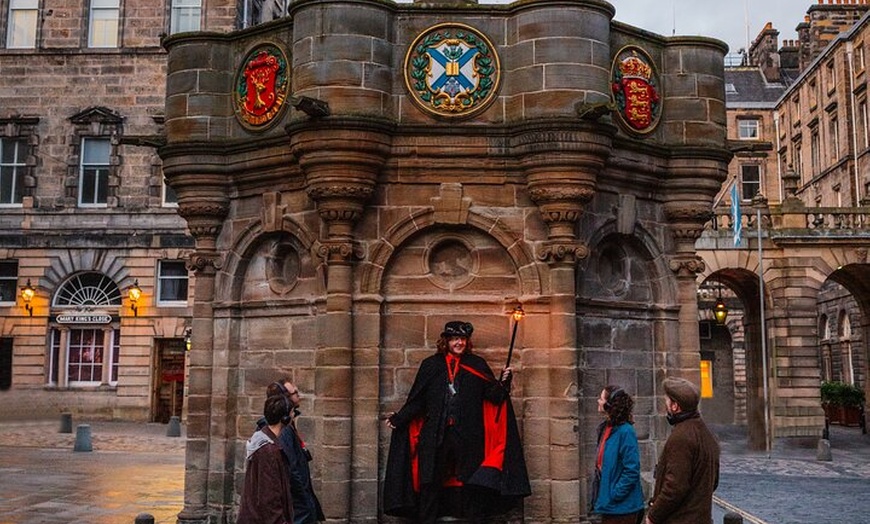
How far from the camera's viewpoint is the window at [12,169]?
113 feet

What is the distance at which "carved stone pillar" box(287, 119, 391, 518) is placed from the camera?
8.82m

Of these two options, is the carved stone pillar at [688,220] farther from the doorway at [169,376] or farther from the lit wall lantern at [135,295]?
the doorway at [169,376]

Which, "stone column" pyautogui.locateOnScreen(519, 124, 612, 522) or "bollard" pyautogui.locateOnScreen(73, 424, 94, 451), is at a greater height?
"stone column" pyautogui.locateOnScreen(519, 124, 612, 522)

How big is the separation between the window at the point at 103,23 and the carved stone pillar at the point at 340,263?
94.3 ft

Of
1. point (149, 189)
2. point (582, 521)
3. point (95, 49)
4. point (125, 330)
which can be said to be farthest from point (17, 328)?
point (582, 521)

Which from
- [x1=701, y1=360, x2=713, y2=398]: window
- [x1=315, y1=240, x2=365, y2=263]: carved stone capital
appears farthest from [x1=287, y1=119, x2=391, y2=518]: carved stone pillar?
[x1=701, y1=360, x2=713, y2=398]: window

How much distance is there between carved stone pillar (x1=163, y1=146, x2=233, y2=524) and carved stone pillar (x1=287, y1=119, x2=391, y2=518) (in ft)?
5.07

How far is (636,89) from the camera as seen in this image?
32.8 ft

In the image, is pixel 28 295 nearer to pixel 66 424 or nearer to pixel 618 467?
pixel 66 424

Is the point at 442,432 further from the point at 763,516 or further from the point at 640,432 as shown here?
the point at 763,516

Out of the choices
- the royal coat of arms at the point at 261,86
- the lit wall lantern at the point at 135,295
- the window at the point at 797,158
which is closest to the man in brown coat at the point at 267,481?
the royal coat of arms at the point at 261,86

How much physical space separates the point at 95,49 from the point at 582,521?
30.8 metres

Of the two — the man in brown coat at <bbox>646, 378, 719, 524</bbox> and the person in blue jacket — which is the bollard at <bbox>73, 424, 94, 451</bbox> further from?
the man in brown coat at <bbox>646, 378, 719, 524</bbox>

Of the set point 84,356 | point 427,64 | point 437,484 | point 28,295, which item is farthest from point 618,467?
point 28,295
